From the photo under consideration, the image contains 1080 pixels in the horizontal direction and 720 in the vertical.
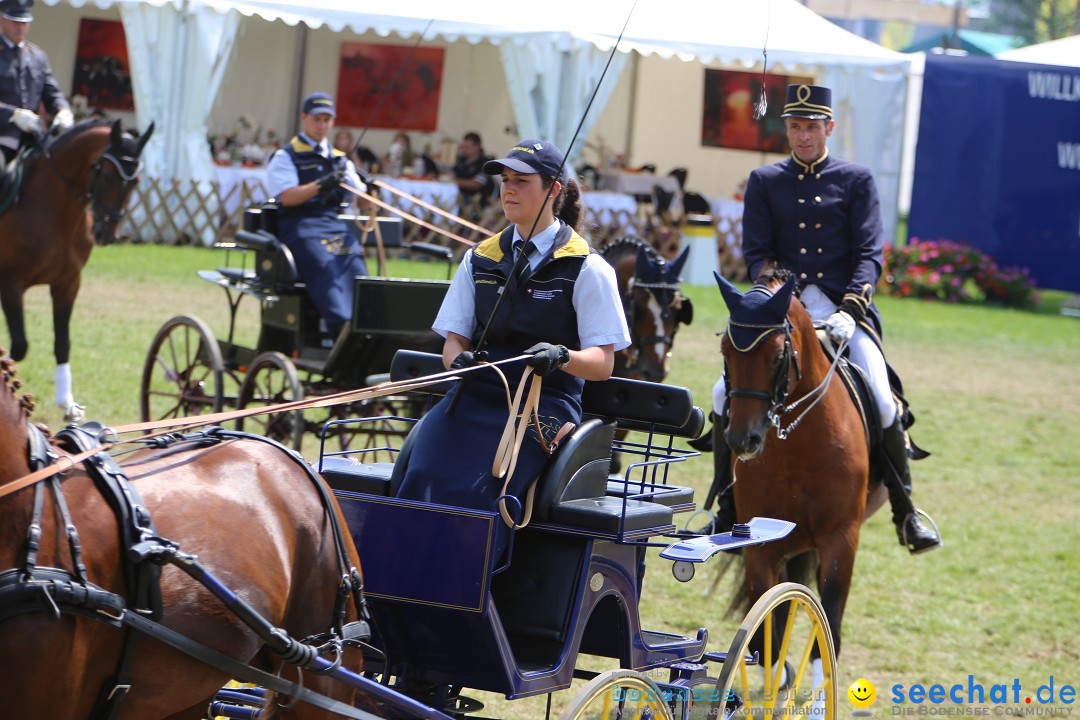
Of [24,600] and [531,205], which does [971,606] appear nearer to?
[531,205]

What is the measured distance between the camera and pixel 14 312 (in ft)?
29.2

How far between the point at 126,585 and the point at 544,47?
16.0 meters

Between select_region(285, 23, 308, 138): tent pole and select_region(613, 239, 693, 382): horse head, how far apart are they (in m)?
15.6

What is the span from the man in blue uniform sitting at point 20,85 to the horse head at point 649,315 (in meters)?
4.07

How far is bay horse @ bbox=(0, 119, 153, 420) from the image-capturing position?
884 centimetres

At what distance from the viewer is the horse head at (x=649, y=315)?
7.89m

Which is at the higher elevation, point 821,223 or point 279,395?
point 821,223

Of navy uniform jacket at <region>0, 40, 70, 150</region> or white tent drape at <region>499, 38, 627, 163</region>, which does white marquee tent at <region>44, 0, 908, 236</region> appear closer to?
white tent drape at <region>499, 38, 627, 163</region>

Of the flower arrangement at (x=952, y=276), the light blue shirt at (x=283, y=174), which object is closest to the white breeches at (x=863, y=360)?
the light blue shirt at (x=283, y=174)

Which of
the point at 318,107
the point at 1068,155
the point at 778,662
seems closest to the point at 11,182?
the point at 318,107

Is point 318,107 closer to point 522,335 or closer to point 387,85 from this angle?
point 522,335

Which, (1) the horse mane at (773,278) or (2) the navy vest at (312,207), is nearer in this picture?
(1) the horse mane at (773,278)

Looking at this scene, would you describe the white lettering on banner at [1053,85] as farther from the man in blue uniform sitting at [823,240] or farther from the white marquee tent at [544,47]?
the man in blue uniform sitting at [823,240]

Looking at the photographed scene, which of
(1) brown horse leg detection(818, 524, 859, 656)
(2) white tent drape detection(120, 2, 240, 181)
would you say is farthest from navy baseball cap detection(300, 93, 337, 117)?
(2) white tent drape detection(120, 2, 240, 181)
